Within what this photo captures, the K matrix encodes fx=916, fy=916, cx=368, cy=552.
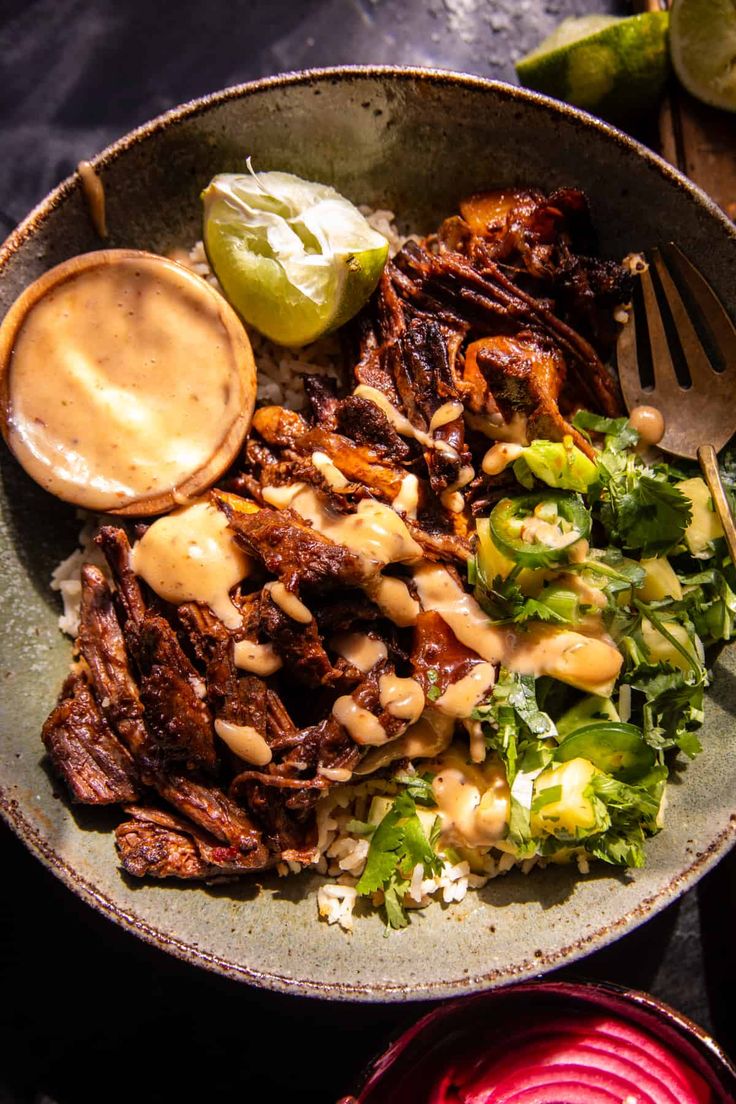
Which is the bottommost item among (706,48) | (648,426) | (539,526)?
(648,426)

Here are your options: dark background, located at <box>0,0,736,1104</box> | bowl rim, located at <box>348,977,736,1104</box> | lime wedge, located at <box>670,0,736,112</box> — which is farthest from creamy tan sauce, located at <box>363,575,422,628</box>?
lime wedge, located at <box>670,0,736,112</box>

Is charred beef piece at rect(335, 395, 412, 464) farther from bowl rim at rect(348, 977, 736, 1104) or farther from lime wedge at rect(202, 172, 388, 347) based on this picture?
bowl rim at rect(348, 977, 736, 1104)

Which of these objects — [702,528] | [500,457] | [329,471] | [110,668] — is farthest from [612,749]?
[110,668]

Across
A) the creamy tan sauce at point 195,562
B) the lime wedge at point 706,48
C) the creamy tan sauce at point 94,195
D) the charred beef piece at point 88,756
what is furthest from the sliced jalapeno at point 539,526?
the lime wedge at point 706,48

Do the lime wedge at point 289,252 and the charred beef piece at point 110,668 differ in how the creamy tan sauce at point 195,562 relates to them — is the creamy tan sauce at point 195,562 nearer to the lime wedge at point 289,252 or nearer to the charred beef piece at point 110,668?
the charred beef piece at point 110,668

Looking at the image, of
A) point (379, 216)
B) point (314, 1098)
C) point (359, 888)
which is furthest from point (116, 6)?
point (314, 1098)

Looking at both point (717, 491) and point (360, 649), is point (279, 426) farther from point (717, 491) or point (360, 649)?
point (717, 491)
